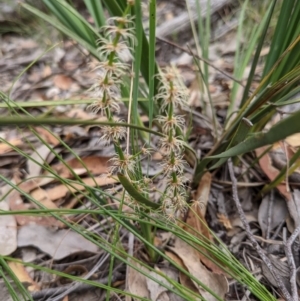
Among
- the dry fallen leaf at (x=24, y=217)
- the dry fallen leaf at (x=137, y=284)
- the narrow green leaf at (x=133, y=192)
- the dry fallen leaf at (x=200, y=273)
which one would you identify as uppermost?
the narrow green leaf at (x=133, y=192)

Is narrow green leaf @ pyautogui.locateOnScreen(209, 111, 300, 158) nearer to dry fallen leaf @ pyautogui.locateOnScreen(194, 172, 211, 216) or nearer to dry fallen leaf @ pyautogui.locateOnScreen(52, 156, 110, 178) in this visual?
dry fallen leaf @ pyautogui.locateOnScreen(194, 172, 211, 216)

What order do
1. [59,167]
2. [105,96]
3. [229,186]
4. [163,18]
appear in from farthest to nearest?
[163,18], [59,167], [229,186], [105,96]

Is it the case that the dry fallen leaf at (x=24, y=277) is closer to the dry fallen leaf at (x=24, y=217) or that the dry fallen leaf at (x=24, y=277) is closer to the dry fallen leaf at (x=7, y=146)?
the dry fallen leaf at (x=24, y=217)

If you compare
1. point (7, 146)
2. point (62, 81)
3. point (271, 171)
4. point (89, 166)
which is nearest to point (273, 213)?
point (271, 171)

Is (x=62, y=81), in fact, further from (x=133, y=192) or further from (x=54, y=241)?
(x=133, y=192)

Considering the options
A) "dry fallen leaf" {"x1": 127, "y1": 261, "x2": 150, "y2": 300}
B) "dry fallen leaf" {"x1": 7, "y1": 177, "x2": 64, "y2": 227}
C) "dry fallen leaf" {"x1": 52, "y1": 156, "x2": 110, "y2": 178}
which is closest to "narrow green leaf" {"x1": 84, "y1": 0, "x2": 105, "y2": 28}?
"dry fallen leaf" {"x1": 52, "y1": 156, "x2": 110, "y2": 178}

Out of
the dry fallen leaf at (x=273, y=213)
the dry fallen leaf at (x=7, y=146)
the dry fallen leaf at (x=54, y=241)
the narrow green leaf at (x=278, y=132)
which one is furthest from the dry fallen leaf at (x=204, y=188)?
the dry fallen leaf at (x=7, y=146)

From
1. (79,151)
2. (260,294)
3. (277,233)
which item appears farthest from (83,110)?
(260,294)

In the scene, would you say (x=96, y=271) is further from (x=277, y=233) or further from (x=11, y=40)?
(x=11, y=40)
